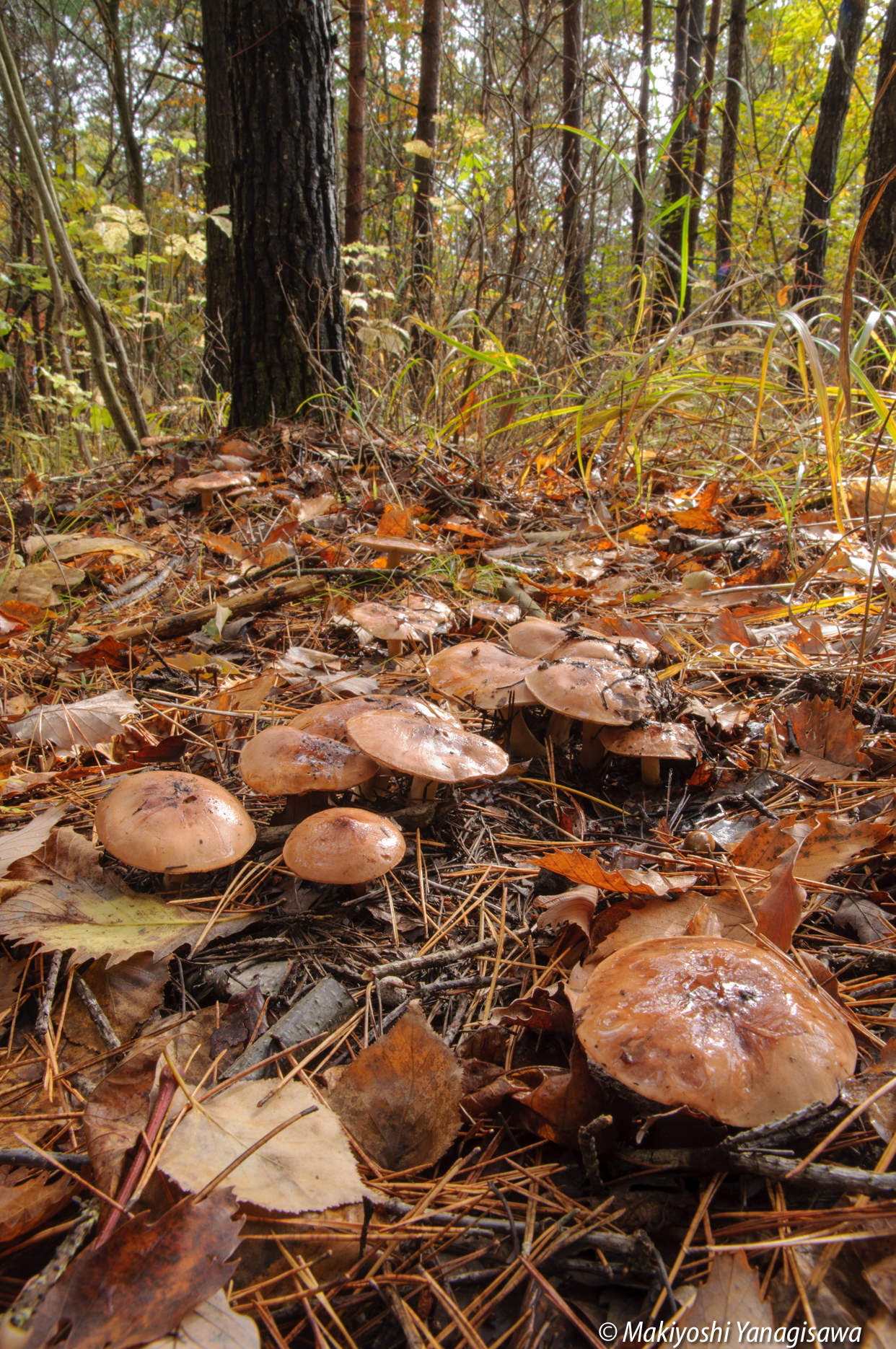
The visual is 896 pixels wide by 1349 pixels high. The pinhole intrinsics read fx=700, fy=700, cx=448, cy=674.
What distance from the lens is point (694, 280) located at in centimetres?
628

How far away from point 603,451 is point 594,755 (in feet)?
12.2

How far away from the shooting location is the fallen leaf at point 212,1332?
2.43ft

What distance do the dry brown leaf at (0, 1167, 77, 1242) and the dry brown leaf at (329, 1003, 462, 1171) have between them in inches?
14.3

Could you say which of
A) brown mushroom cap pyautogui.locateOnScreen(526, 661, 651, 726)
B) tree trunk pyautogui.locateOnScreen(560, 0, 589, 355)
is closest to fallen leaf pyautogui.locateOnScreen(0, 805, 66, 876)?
brown mushroom cap pyautogui.locateOnScreen(526, 661, 651, 726)

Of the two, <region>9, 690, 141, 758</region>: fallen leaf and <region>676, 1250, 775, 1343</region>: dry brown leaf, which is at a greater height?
<region>9, 690, 141, 758</region>: fallen leaf

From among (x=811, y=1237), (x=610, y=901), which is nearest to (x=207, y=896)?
(x=610, y=901)

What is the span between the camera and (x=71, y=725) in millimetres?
2109

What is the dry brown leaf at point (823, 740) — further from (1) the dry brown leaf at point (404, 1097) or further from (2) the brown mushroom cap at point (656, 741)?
(1) the dry brown leaf at point (404, 1097)

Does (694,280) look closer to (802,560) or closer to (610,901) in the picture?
(802,560)

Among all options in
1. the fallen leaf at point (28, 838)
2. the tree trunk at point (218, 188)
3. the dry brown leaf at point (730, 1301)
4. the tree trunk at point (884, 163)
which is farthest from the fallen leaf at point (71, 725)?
the tree trunk at point (884, 163)

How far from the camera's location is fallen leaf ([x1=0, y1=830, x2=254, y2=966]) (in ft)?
4.28

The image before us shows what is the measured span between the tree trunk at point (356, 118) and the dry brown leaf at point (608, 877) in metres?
8.82

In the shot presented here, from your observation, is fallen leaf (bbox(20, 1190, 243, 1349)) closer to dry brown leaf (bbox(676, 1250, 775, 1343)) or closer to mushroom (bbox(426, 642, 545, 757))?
dry brown leaf (bbox(676, 1250, 775, 1343))

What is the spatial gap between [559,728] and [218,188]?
564 centimetres
